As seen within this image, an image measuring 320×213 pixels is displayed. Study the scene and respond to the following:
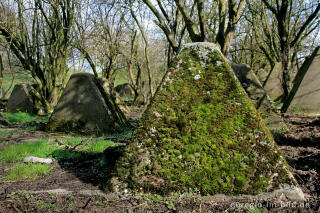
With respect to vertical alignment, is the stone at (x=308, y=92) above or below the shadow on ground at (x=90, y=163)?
above

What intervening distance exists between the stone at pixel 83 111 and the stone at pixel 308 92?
5.75 metres

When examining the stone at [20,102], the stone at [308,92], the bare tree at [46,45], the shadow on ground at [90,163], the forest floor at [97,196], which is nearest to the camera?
the forest floor at [97,196]

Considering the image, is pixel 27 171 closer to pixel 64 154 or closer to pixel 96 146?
pixel 64 154

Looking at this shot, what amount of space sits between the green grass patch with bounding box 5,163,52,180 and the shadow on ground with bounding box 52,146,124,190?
0.87 feet

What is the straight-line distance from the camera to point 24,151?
4145 millimetres

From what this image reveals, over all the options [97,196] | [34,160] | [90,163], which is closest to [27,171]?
[34,160]

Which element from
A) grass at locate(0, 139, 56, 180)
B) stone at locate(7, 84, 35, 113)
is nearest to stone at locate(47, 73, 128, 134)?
grass at locate(0, 139, 56, 180)

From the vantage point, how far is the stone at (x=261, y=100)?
20.3 ft

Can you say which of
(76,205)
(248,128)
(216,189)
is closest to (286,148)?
(248,128)

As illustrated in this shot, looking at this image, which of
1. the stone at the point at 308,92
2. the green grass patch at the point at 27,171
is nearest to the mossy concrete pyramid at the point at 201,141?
the green grass patch at the point at 27,171

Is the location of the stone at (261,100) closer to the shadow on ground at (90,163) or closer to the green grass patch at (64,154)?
the shadow on ground at (90,163)

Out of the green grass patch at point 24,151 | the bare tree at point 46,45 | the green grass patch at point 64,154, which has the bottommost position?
the green grass patch at point 64,154

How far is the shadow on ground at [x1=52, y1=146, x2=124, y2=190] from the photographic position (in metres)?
3.00

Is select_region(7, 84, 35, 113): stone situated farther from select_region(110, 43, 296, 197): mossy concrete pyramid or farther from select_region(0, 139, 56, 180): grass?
select_region(110, 43, 296, 197): mossy concrete pyramid
